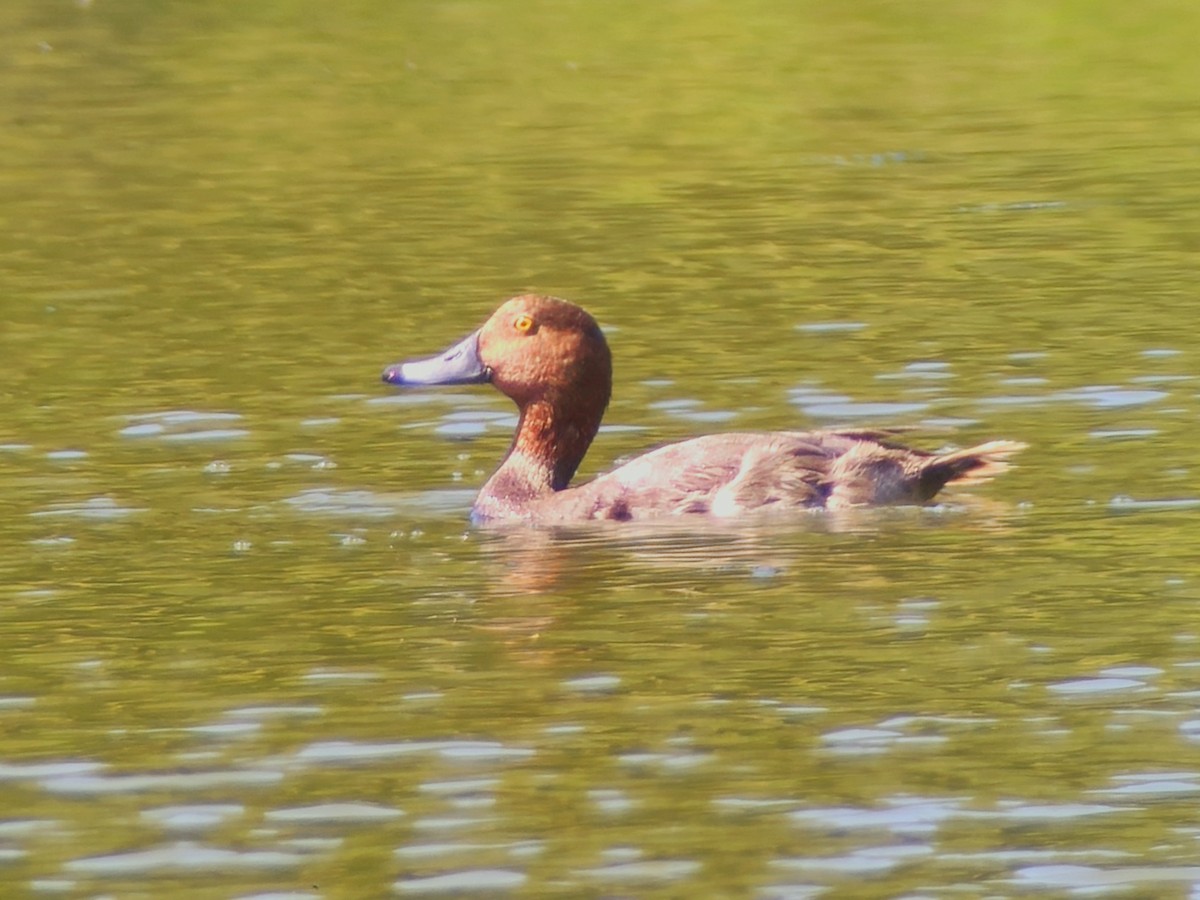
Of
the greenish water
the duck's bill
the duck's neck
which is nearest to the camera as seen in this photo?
the greenish water

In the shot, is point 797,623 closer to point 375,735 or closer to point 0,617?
point 375,735

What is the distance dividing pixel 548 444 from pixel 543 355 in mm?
347

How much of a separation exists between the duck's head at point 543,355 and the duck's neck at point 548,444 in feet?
0.13

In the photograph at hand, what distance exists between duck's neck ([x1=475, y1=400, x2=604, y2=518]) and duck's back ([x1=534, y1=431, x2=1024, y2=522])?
2.37ft

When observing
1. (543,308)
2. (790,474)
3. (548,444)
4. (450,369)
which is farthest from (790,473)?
(450,369)

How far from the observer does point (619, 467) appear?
1132 cm

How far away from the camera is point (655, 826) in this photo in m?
7.12

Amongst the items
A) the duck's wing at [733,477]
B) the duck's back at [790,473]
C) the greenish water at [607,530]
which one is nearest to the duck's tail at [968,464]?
the duck's back at [790,473]

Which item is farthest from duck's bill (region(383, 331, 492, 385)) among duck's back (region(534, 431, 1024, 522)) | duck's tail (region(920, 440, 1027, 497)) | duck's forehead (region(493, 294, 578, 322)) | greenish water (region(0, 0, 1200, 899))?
duck's tail (region(920, 440, 1027, 497))

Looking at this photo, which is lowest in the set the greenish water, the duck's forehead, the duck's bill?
the greenish water

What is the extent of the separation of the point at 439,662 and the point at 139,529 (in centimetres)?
237

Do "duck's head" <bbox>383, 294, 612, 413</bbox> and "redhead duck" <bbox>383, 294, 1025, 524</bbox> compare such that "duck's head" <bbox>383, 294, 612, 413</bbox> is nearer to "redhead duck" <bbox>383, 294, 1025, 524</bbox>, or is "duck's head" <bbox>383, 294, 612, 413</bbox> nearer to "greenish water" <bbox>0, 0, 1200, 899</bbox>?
"redhead duck" <bbox>383, 294, 1025, 524</bbox>

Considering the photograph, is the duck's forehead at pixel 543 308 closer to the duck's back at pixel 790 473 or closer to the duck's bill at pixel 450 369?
the duck's bill at pixel 450 369

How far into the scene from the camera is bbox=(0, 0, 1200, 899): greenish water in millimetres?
7172
